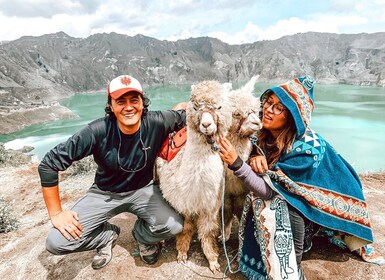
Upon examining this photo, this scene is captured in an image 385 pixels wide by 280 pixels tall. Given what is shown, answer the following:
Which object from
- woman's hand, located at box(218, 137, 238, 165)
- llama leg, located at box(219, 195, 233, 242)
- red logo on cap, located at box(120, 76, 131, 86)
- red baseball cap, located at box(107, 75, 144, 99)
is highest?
red logo on cap, located at box(120, 76, 131, 86)

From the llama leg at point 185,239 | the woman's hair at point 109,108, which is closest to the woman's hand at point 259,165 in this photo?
the llama leg at point 185,239

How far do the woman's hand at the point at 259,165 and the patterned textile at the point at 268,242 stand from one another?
0.22 meters

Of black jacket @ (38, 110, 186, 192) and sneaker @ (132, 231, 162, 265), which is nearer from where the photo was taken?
black jacket @ (38, 110, 186, 192)

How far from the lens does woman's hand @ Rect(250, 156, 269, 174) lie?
6.77 ft

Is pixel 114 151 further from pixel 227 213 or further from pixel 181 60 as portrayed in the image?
pixel 181 60

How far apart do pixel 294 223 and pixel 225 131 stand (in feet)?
2.71

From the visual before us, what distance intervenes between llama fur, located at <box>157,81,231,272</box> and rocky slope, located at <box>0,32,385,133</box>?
78539mm

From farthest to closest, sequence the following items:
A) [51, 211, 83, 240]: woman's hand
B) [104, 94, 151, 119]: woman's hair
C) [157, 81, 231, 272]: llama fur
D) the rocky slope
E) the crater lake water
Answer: the rocky slope → the crater lake water → [104, 94, 151, 119]: woman's hair → [51, 211, 83, 240]: woman's hand → [157, 81, 231, 272]: llama fur

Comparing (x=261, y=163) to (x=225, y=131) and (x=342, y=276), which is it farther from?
(x=342, y=276)

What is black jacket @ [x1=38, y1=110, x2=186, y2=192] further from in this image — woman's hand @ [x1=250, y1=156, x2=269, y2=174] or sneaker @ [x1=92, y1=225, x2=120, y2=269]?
woman's hand @ [x1=250, y1=156, x2=269, y2=174]

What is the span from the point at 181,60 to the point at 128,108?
482 feet

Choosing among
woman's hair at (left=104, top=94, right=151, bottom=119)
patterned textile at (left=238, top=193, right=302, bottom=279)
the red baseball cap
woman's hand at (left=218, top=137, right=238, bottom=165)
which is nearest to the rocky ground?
patterned textile at (left=238, top=193, right=302, bottom=279)

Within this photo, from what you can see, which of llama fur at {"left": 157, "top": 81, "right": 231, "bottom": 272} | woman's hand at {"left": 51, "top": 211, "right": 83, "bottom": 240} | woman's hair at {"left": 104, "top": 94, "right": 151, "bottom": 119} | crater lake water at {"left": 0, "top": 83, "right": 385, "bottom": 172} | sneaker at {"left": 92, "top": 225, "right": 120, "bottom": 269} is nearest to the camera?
llama fur at {"left": 157, "top": 81, "right": 231, "bottom": 272}

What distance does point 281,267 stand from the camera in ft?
6.52
